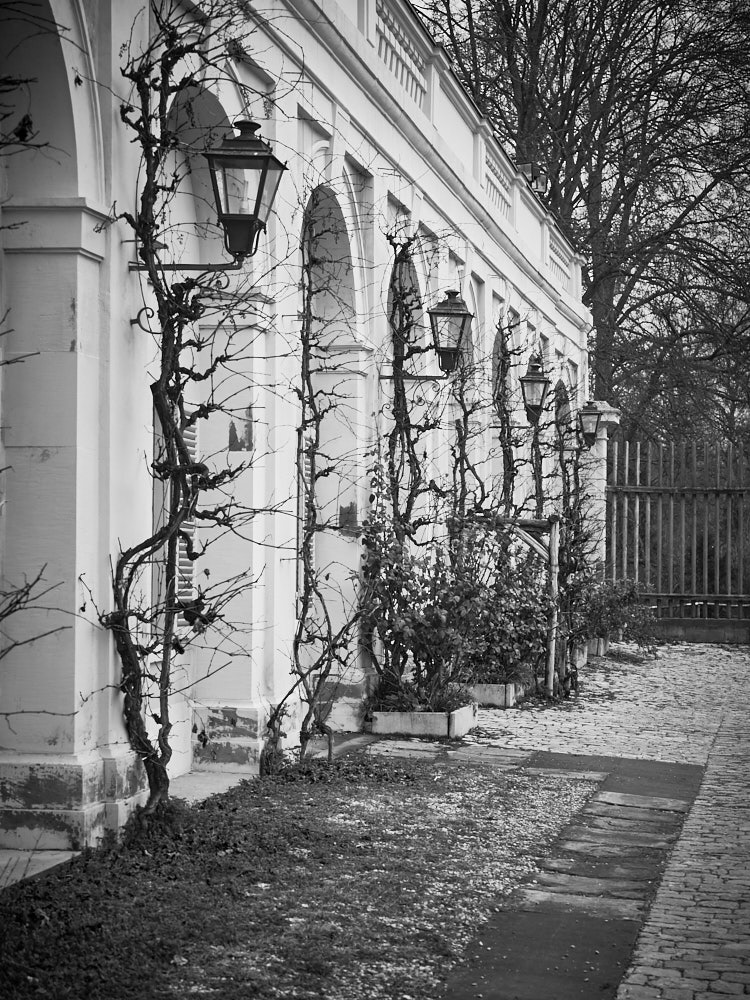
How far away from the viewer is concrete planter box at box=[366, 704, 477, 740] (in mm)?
9328

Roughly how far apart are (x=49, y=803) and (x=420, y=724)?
4.29 m

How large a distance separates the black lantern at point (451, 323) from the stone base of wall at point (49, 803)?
5.84 m

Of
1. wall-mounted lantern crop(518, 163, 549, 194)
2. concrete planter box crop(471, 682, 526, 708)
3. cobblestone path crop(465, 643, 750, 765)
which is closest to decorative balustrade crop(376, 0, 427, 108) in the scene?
concrete planter box crop(471, 682, 526, 708)

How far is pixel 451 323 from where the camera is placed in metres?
10.7

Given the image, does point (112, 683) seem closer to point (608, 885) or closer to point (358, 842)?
point (358, 842)

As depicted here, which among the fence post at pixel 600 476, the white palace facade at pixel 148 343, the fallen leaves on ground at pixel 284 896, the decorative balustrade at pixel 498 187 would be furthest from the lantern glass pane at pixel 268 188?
the fence post at pixel 600 476

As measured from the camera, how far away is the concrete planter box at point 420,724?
933cm

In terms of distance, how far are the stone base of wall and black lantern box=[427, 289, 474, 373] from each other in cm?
584

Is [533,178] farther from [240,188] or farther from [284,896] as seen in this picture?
[284,896]

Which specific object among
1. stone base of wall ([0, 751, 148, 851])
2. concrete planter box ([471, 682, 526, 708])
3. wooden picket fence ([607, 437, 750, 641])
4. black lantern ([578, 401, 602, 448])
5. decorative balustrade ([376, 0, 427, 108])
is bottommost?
concrete planter box ([471, 682, 526, 708])

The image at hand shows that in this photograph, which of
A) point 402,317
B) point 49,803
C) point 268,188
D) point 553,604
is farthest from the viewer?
point 553,604

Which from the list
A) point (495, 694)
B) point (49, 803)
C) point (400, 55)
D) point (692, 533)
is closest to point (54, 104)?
point (49, 803)

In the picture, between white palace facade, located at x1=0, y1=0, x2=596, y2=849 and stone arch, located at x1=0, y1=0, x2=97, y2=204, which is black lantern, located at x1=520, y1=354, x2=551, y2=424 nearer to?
white palace facade, located at x1=0, y1=0, x2=596, y2=849

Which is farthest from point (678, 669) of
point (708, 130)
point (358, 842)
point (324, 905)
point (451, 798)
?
point (708, 130)
